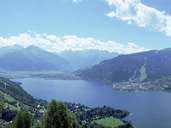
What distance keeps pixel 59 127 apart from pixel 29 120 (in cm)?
337

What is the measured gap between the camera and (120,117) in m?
198

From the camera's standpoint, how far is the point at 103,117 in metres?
193

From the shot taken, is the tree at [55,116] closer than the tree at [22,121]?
Yes

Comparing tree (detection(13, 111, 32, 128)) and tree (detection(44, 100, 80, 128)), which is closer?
tree (detection(44, 100, 80, 128))

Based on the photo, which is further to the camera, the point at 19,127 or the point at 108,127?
the point at 108,127

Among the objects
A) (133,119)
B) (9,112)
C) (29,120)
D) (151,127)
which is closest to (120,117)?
(133,119)

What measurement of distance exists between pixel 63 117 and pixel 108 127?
445 feet

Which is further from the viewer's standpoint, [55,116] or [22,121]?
[22,121]

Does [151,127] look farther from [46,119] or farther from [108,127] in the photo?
[46,119]

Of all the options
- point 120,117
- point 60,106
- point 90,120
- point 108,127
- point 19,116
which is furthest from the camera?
point 120,117

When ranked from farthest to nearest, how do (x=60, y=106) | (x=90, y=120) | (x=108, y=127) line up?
(x=90, y=120)
(x=108, y=127)
(x=60, y=106)

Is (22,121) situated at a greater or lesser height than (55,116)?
lesser

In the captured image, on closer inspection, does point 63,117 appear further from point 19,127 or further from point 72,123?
point 19,127

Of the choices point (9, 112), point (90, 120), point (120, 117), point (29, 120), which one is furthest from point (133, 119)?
point (29, 120)
